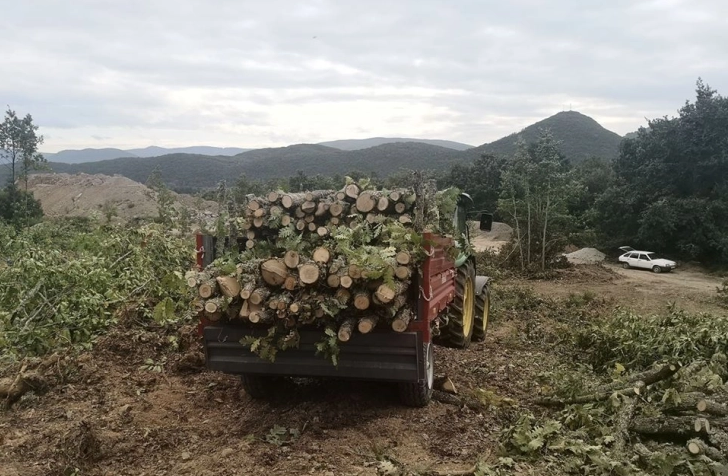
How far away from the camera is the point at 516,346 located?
789cm

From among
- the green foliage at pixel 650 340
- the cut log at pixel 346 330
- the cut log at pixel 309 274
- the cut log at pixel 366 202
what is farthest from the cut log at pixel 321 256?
the green foliage at pixel 650 340

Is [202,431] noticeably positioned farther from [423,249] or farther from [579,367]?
[579,367]

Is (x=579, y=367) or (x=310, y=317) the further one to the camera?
(x=579, y=367)

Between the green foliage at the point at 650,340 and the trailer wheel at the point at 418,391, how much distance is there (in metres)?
2.66

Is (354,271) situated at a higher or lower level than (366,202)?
lower

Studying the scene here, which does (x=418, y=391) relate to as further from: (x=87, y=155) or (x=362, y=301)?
(x=87, y=155)

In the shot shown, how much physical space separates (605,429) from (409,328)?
173 cm

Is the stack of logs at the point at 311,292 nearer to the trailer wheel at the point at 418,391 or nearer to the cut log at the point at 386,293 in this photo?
the cut log at the point at 386,293

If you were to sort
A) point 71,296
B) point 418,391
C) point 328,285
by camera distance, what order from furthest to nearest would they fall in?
point 71,296
point 418,391
point 328,285

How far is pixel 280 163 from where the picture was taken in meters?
78.0

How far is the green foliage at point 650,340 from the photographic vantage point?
6.16 m

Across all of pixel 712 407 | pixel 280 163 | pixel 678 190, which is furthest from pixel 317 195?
pixel 280 163

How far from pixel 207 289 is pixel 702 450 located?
3826 mm

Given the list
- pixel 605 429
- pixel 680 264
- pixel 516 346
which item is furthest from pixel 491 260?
pixel 605 429
